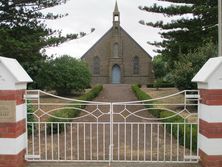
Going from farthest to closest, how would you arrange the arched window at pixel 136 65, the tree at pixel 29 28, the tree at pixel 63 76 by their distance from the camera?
the arched window at pixel 136 65, the tree at pixel 63 76, the tree at pixel 29 28

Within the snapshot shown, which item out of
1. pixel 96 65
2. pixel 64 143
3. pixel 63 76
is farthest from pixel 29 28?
pixel 96 65

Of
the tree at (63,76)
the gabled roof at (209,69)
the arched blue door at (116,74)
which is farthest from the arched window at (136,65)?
the gabled roof at (209,69)

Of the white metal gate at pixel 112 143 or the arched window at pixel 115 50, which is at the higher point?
the arched window at pixel 115 50

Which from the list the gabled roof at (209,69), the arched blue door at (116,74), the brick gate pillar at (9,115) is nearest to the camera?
the gabled roof at (209,69)

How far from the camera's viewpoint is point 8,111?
6.38 m

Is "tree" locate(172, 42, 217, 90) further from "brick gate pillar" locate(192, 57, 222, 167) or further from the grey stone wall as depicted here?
the grey stone wall

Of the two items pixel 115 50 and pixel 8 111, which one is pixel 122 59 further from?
pixel 8 111

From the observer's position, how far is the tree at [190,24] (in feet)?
75.2

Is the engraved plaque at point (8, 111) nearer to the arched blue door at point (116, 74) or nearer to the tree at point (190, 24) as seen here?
the tree at point (190, 24)

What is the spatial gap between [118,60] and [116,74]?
180 centimetres

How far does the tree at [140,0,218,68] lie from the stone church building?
2531 cm

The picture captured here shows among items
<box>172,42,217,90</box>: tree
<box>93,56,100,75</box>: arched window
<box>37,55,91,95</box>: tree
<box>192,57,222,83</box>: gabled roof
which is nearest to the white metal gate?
<box>192,57,222,83</box>: gabled roof

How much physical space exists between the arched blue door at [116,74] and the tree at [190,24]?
25.4 m

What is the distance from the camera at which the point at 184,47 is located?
2459cm
